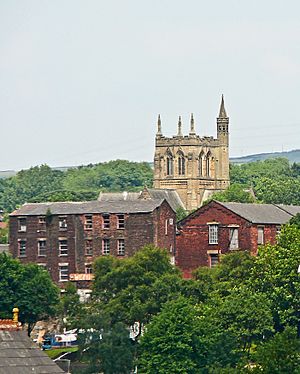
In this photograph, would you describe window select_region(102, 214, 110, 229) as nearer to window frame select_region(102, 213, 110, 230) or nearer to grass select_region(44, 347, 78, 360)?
window frame select_region(102, 213, 110, 230)

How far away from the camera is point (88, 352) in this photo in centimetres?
9600

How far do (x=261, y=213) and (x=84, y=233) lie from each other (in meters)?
12.3

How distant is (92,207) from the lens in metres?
132

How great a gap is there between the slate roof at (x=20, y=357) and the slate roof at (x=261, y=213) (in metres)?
61.7

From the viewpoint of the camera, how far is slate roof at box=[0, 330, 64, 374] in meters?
62.3

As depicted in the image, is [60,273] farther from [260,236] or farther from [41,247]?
[260,236]

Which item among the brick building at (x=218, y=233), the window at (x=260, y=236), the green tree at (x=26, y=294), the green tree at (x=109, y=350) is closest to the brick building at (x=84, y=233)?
the brick building at (x=218, y=233)

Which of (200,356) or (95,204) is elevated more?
(95,204)

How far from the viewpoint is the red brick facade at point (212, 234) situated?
12550 centimetres

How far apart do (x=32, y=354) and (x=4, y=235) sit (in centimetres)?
11875

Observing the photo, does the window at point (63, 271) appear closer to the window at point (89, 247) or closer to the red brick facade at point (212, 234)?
the window at point (89, 247)

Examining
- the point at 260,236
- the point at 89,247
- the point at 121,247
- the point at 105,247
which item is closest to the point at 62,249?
the point at 89,247

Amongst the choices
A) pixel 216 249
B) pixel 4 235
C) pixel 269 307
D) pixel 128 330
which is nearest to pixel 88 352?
pixel 128 330

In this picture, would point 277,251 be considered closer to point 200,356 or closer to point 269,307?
point 269,307
